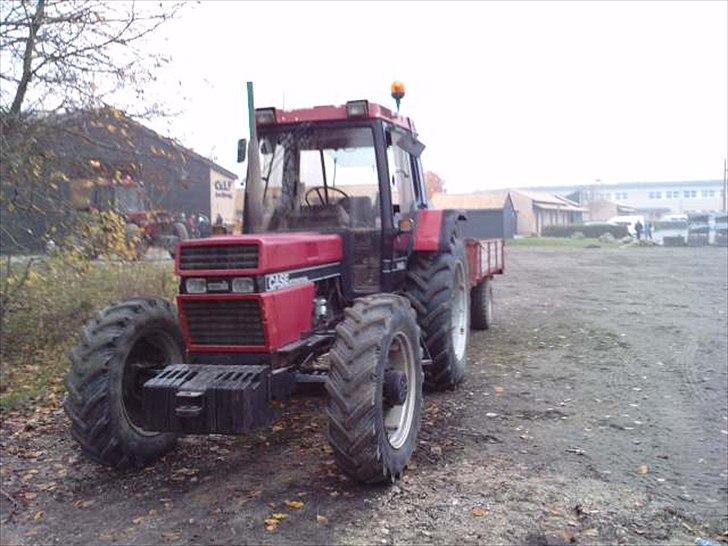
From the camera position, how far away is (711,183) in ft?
382

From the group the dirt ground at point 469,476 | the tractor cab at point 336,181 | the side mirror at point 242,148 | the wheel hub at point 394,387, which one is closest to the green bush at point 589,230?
the dirt ground at point 469,476

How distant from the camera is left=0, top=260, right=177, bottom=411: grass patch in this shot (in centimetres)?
805

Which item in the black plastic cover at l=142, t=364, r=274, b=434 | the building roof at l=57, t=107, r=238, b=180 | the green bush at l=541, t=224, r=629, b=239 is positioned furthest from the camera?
the green bush at l=541, t=224, r=629, b=239

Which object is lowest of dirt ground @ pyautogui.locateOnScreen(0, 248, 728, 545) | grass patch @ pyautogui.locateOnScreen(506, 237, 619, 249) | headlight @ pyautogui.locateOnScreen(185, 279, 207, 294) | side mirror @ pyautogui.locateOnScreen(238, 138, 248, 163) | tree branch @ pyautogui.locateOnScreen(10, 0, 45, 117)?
dirt ground @ pyautogui.locateOnScreen(0, 248, 728, 545)

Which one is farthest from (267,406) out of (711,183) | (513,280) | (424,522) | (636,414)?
(711,183)

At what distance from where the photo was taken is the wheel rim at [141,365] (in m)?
5.12

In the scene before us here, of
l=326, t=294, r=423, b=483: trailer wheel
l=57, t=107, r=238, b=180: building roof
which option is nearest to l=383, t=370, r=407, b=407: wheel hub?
l=326, t=294, r=423, b=483: trailer wheel

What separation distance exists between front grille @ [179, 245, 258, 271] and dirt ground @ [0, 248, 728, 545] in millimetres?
1490

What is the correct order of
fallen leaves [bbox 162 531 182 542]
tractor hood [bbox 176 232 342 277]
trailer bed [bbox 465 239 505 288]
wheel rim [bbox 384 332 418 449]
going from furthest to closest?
trailer bed [bbox 465 239 505 288]
wheel rim [bbox 384 332 418 449]
tractor hood [bbox 176 232 342 277]
fallen leaves [bbox 162 531 182 542]

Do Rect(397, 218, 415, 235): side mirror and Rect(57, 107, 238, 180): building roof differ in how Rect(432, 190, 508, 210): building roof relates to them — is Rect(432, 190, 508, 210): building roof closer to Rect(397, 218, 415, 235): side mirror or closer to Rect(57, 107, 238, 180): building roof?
Rect(57, 107, 238, 180): building roof

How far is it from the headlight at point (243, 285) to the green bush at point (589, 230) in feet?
154

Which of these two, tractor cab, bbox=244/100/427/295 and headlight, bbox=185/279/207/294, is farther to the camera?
tractor cab, bbox=244/100/427/295

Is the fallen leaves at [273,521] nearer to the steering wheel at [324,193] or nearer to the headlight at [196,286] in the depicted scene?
the headlight at [196,286]

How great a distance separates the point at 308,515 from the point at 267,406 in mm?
730
